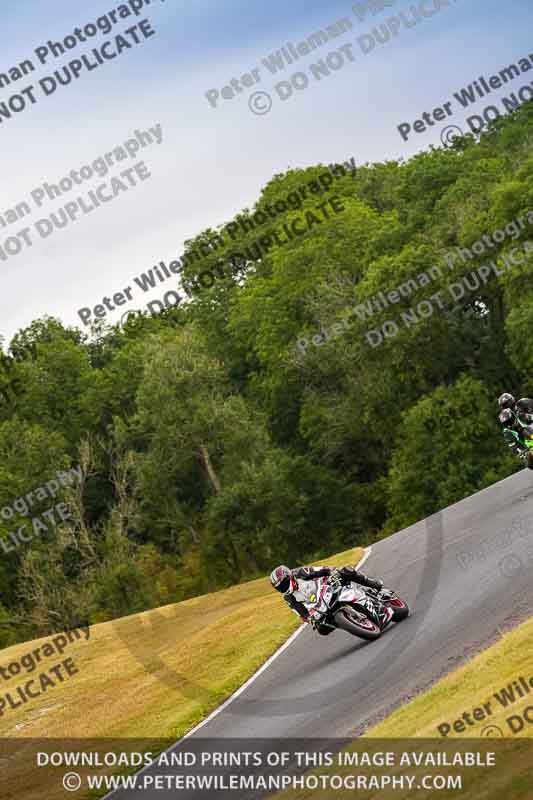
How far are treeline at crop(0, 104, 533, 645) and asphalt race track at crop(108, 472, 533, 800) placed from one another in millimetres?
35208

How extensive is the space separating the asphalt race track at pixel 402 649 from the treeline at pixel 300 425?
35.2 meters

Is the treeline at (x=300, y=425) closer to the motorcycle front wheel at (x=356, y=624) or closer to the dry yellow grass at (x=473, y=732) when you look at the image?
the motorcycle front wheel at (x=356, y=624)

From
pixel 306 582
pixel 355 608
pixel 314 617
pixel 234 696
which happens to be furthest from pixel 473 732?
pixel 234 696

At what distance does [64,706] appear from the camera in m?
26.6

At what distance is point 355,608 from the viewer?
18375 mm

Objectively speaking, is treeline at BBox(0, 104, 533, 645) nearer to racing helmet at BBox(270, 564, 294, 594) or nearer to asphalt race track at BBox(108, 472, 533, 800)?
asphalt race track at BBox(108, 472, 533, 800)

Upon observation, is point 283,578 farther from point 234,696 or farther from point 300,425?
point 300,425

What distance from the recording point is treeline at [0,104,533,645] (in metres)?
60.7

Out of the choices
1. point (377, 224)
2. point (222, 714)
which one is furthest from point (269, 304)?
point (222, 714)

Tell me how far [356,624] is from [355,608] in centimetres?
29

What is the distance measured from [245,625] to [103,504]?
1999 inches

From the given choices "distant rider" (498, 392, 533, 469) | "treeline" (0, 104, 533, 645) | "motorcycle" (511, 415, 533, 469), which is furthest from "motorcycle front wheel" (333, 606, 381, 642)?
"treeline" (0, 104, 533, 645)

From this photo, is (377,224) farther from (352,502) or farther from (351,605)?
(351,605)

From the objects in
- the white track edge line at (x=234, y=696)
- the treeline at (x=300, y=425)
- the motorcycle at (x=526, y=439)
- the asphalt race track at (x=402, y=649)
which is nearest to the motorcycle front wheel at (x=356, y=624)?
the asphalt race track at (x=402, y=649)
